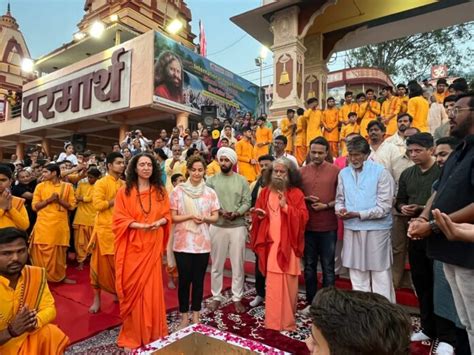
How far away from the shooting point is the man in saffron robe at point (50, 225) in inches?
174

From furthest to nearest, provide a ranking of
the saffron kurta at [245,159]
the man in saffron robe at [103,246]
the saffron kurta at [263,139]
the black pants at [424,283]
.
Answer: the saffron kurta at [263,139] → the saffron kurta at [245,159] → the man in saffron robe at [103,246] → the black pants at [424,283]

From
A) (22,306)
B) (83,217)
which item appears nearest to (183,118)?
(83,217)

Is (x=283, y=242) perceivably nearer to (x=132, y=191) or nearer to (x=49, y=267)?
(x=132, y=191)

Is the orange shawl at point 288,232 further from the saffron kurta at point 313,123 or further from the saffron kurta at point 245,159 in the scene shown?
the saffron kurta at point 313,123

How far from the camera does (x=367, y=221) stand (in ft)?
9.81

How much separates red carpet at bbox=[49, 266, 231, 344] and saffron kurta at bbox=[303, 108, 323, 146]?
4358 millimetres

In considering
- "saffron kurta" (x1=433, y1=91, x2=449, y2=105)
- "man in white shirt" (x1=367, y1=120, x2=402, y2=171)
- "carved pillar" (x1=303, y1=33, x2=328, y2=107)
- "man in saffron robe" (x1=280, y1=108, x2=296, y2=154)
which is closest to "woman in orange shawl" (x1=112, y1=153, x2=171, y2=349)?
"man in white shirt" (x1=367, y1=120, x2=402, y2=171)

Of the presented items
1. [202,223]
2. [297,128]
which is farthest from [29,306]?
[297,128]

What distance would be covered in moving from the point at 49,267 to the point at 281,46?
8.10 meters

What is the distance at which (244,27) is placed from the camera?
1055 centimetres

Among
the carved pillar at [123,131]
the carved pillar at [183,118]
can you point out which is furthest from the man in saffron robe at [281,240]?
the carved pillar at [123,131]

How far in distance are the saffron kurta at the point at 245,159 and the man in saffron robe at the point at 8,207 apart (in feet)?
15.9

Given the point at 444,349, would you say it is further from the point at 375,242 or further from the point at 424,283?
the point at 375,242

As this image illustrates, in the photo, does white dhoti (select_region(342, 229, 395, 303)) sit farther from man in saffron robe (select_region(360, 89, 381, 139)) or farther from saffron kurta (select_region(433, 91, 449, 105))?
saffron kurta (select_region(433, 91, 449, 105))
